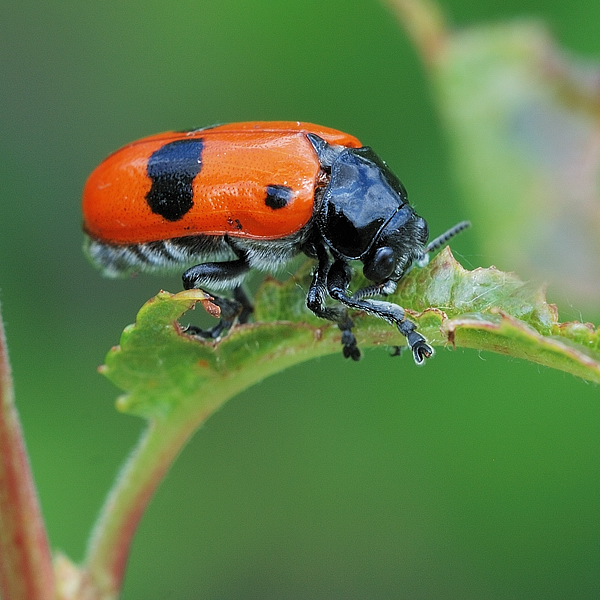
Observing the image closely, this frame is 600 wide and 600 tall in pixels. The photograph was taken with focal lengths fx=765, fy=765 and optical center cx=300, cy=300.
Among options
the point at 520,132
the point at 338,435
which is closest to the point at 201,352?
the point at 520,132

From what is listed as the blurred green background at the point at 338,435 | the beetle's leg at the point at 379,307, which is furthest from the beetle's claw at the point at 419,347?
the blurred green background at the point at 338,435

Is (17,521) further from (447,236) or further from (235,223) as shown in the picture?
(447,236)

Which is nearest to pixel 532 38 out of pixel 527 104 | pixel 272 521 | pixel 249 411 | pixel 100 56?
pixel 527 104

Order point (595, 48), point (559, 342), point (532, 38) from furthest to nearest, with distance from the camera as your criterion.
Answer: point (595, 48), point (532, 38), point (559, 342)

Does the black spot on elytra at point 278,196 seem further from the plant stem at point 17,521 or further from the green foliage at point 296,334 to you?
the plant stem at point 17,521

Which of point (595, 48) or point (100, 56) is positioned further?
point (100, 56)

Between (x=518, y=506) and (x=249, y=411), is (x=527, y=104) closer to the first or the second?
(x=518, y=506)
